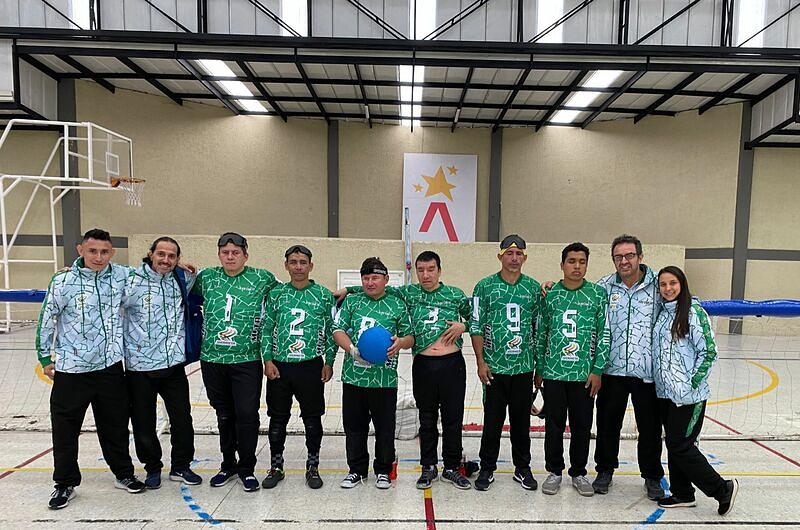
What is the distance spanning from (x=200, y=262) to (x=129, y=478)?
30.5 feet

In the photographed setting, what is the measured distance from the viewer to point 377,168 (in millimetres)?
14242

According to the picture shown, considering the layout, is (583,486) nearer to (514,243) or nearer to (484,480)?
(484,480)

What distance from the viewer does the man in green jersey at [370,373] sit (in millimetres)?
3316

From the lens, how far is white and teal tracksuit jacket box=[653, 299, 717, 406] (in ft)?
9.84

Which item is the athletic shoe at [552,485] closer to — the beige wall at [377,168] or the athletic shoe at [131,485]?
the athletic shoe at [131,485]

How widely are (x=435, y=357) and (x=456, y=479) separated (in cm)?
102

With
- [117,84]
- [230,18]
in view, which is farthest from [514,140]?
[117,84]

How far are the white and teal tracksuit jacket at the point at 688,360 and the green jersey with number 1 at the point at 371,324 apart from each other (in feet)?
5.98

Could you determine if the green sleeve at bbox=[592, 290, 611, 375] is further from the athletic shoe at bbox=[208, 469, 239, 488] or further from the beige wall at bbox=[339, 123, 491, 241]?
the beige wall at bbox=[339, 123, 491, 241]

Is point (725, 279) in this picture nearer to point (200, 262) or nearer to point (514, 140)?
point (514, 140)

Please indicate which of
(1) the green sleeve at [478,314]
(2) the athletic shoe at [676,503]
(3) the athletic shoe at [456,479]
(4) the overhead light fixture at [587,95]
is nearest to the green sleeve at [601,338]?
(1) the green sleeve at [478,314]

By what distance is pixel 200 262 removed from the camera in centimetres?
1191

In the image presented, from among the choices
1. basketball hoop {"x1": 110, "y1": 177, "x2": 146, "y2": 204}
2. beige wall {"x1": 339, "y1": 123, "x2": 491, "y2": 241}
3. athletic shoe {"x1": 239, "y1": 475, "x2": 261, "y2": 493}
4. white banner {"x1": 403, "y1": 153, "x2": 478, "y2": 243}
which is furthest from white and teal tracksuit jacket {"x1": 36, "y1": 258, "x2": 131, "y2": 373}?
white banner {"x1": 403, "y1": 153, "x2": 478, "y2": 243}

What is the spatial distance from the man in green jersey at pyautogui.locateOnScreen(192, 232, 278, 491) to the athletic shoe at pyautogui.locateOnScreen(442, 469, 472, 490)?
1.47 metres
